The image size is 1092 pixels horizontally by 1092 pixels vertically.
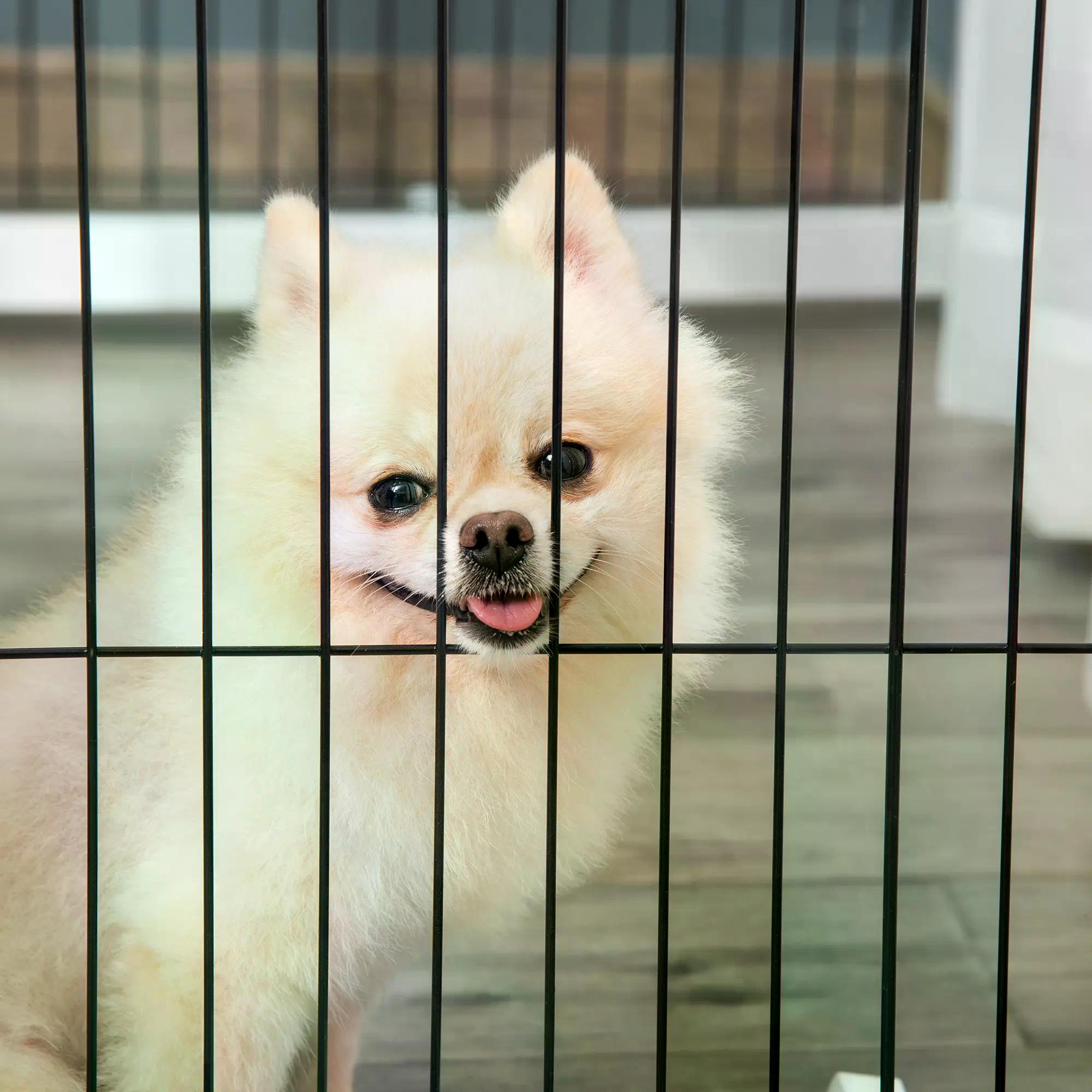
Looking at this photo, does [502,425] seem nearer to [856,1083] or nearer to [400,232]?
[856,1083]

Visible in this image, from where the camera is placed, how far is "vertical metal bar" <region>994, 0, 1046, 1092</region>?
95 centimetres

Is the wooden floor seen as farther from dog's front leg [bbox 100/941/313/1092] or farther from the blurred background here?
dog's front leg [bbox 100/941/313/1092]

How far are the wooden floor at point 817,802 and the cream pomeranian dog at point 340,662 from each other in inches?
Result: 14.4

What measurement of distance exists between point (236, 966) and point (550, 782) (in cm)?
46

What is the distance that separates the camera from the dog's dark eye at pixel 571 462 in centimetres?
117

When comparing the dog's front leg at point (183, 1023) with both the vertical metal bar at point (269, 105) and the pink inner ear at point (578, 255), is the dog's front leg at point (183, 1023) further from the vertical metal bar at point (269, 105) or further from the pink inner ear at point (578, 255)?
the vertical metal bar at point (269, 105)

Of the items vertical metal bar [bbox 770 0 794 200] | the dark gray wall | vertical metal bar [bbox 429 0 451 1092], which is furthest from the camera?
vertical metal bar [bbox 770 0 794 200]

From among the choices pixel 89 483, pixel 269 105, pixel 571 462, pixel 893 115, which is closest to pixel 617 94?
pixel 893 115

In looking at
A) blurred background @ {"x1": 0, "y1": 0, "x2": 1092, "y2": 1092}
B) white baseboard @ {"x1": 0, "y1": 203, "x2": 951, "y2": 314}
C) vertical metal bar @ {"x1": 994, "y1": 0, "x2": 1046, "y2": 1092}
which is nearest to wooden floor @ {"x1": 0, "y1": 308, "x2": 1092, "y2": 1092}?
blurred background @ {"x1": 0, "y1": 0, "x2": 1092, "y2": 1092}

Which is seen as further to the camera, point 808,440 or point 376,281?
point 808,440

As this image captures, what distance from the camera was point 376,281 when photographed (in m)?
1.27

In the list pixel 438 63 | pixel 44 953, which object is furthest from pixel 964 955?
pixel 438 63

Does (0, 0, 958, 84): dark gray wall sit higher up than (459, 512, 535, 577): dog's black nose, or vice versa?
(0, 0, 958, 84): dark gray wall

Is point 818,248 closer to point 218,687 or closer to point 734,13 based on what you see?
point 734,13
